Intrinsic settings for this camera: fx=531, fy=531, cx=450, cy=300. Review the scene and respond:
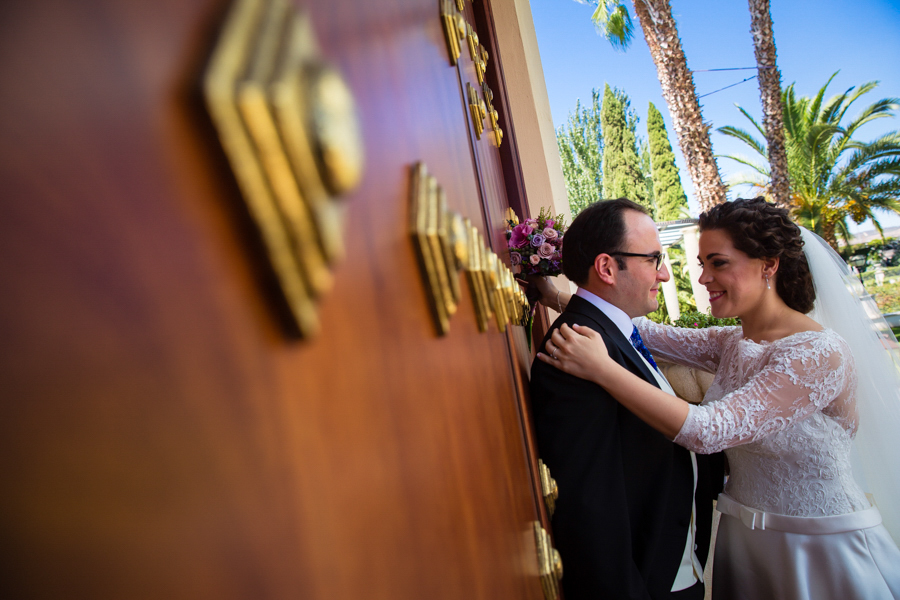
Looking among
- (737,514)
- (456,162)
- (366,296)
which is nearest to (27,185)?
(366,296)

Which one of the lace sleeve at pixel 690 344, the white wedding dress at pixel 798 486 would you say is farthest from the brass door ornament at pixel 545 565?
the lace sleeve at pixel 690 344

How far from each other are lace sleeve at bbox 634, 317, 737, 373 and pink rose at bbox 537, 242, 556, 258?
746 mm

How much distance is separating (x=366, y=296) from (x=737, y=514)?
222 cm

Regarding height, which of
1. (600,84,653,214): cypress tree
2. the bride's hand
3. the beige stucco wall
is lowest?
the bride's hand

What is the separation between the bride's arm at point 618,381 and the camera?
4.65 ft

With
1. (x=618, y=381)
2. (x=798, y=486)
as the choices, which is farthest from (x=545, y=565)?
(x=798, y=486)

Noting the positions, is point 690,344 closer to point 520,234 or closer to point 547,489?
point 520,234

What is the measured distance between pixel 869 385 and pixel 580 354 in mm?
1781

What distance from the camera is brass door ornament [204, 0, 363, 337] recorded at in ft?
0.39

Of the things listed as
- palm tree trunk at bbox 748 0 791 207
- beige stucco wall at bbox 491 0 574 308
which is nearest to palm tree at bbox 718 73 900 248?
palm tree trunk at bbox 748 0 791 207

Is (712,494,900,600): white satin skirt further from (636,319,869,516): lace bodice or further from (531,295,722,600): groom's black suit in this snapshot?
(531,295,722,600): groom's black suit

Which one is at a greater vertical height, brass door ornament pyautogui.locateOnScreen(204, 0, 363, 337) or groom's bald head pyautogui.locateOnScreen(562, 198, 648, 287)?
groom's bald head pyautogui.locateOnScreen(562, 198, 648, 287)

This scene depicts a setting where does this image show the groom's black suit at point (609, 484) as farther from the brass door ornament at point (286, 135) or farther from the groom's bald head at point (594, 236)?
the brass door ornament at point (286, 135)

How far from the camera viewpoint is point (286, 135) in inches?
4.9
